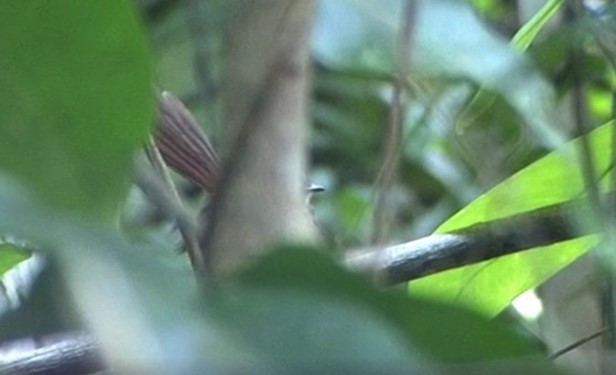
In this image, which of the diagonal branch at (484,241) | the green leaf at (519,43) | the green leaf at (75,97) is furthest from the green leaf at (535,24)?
the green leaf at (75,97)

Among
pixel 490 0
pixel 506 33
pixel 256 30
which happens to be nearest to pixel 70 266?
pixel 256 30

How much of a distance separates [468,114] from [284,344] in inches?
23.3

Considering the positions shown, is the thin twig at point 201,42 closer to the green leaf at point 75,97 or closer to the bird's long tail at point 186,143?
the bird's long tail at point 186,143

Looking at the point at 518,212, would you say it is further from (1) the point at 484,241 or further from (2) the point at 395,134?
(2) the point at 395,134

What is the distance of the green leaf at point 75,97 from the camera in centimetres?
22

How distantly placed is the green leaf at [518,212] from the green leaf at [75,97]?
0.30m

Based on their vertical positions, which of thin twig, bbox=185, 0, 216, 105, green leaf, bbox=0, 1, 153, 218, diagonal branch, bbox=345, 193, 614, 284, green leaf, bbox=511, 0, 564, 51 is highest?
thin twig, bbox=185, 0, 216, 105

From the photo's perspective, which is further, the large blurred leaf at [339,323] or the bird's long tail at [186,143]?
the bird's long tail at [186,143]

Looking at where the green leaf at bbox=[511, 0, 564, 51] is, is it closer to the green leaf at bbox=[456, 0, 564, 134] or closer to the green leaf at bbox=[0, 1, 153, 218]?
the green leaf at bbox=[456, 0, 564, 134]

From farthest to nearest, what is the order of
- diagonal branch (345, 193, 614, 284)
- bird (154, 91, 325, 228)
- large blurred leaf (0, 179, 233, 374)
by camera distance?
1. bird (154, 91, 325, 228)
2. diagonal branch (345, 193, 614, 284)
3. large blurred leaf (0, 179, 233, 374)

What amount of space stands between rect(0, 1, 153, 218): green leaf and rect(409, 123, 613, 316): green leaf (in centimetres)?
30

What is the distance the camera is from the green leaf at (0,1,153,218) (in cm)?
22

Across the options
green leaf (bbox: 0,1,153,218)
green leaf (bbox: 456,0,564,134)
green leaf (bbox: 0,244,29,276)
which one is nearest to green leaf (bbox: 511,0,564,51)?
green leaf (bbox: 456,0,564,134)

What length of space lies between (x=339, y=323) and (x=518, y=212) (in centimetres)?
37
